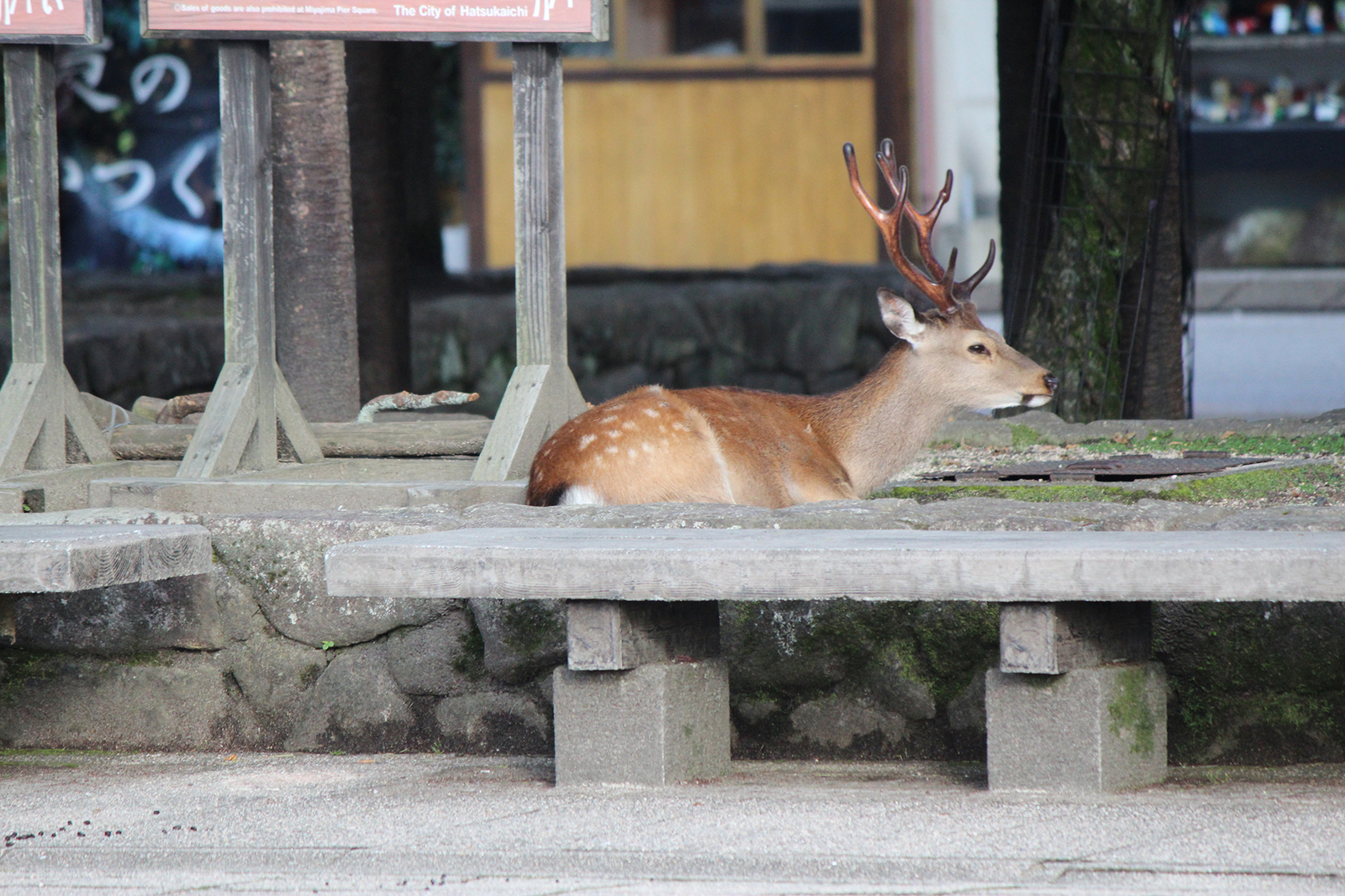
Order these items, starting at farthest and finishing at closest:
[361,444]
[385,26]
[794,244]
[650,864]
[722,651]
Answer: [794,244], [361,444], [385,26], [722,651], [650,864]

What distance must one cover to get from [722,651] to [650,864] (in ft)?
3.67

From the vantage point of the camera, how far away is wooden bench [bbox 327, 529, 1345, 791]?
327 cm

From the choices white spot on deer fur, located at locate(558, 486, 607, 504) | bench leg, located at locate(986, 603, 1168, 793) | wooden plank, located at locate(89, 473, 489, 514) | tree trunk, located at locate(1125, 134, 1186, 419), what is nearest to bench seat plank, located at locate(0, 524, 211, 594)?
wooden plank, located at locate(89, 473, 489, 514)

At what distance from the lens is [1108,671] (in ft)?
11.7

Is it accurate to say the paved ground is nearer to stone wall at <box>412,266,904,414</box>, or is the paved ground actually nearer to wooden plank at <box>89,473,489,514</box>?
wooden plank at <box>89,473,489,514</box>

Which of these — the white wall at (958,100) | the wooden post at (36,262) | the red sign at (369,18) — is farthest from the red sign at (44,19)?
the white wall at (958,100)

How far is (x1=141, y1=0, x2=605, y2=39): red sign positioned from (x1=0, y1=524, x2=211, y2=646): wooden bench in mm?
1722

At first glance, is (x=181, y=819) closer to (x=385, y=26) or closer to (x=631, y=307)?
(x=385, y=26)

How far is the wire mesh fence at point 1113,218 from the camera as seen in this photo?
774 centimetres

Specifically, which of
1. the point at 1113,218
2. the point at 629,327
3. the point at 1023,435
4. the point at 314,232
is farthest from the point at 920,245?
the point at 629,327

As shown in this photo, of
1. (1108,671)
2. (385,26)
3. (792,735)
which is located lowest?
(792,735)

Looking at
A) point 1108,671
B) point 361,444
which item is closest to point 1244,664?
point 1108,671

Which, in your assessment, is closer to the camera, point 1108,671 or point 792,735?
point 1108,671

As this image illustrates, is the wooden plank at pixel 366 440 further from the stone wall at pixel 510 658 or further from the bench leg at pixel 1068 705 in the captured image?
the bench leg at pixel 1068 705
